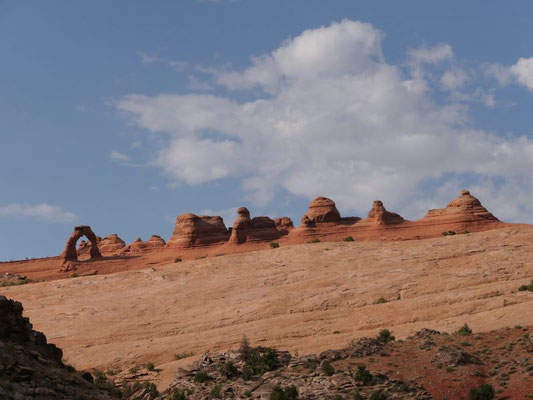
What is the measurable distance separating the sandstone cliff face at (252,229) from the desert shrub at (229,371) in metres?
46.1

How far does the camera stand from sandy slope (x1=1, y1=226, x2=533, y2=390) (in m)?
50.1

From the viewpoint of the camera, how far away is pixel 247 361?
1506 inches

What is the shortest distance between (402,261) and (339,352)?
26.8 meters

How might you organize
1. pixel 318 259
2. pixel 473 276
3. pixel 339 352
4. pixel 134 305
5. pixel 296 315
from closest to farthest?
pixel 339 352 → pixel 296 315 → pixel 473 276 → pixel 134 305 → pixel 318 259

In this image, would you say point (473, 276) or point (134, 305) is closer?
point (473, 276)

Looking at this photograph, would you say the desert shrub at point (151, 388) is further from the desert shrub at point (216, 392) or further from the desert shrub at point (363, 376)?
the desert shrub at point (363, 376)

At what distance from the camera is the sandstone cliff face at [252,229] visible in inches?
3332

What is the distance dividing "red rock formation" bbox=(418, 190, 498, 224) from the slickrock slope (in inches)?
2584

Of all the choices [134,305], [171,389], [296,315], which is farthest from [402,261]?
[171,389]

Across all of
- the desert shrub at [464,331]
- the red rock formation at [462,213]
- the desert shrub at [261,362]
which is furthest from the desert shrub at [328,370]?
the red rock formation at [462,213]

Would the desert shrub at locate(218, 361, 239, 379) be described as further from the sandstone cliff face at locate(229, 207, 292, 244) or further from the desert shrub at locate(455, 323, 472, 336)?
the sandstone cliff face at locate(229, 207, 292, 244)

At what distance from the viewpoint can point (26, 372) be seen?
16.5 meters

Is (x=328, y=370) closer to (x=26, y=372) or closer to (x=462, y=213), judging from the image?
(x=26, y=372)

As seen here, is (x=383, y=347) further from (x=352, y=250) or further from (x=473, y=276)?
(x=352, y=250)
